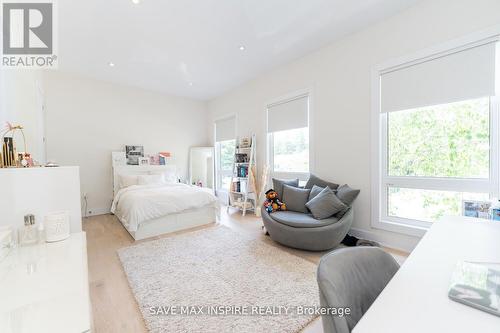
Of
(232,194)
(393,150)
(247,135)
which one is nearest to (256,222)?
(232,194)

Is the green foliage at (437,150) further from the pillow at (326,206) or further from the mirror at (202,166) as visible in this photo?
the mirror at (202,166)

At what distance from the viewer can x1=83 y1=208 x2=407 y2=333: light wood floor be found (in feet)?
5.01

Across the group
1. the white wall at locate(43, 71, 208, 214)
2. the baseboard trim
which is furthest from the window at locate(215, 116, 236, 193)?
the baseboard trim

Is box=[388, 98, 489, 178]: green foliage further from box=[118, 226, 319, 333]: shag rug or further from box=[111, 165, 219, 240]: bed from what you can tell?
box=[111, 165, 219, 240]: bed

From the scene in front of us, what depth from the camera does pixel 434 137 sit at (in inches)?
96.0

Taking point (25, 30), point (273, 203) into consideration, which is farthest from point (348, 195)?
point (25, 30)

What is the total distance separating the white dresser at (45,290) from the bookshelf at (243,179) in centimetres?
340

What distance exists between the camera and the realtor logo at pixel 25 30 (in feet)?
7.13

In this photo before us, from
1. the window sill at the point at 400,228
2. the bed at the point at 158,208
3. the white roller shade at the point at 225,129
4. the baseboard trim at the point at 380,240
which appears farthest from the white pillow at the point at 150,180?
the window sill at the point at 400,228

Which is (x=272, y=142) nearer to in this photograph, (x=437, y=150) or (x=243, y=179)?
(x=243, y=179)

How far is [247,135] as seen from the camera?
15.5 feet

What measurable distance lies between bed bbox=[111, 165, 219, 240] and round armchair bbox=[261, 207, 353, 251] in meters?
1.49

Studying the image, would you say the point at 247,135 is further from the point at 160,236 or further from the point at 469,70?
the point at 469,70

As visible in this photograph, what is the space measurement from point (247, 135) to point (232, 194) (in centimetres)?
142
